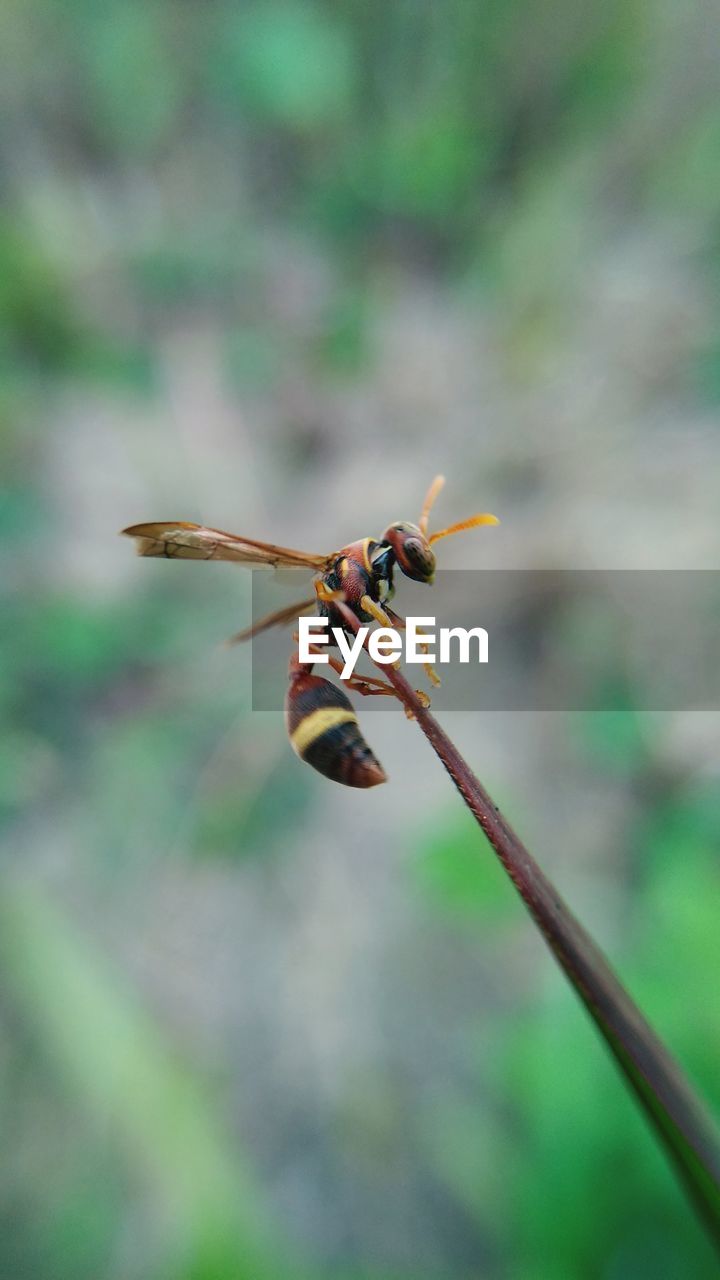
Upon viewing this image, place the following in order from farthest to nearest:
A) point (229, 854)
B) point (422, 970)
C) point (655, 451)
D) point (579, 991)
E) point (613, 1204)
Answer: point (655, 451) → point (229, 854) → point (422, 970) → point (613, 1204) → point (579, 991)

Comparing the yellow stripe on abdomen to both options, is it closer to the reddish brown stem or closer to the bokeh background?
the reddish brown stem

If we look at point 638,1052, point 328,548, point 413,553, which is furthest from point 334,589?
point 328,548

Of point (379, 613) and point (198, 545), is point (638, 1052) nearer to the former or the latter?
point (379, 613)

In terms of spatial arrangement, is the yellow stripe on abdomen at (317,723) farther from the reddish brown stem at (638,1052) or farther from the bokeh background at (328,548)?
the bokeh background at (328,548)

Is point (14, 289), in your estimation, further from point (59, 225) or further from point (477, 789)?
point (477, 789)

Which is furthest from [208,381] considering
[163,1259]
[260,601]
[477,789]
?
[477,789]

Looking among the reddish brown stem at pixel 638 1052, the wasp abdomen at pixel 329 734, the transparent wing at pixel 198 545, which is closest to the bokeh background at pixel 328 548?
the wasp abdomen at pixel 329 734

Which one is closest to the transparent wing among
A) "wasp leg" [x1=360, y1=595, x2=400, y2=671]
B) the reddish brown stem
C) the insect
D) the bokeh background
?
the insect
